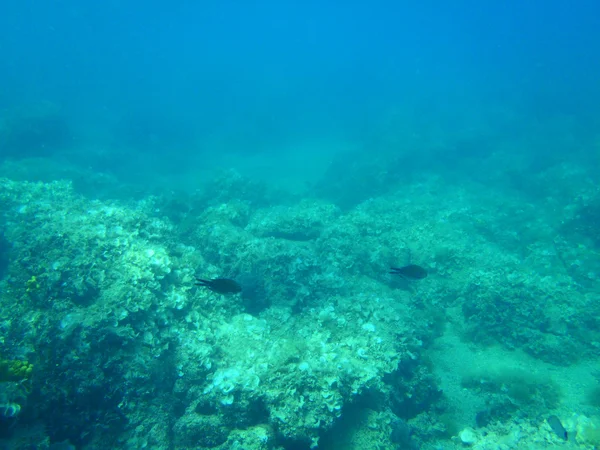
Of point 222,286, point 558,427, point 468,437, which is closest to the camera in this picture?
point 222,286

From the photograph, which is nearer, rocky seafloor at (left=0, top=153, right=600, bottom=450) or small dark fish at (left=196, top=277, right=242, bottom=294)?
small dark fish at (left=196, top=277, right=242, bottom=294)

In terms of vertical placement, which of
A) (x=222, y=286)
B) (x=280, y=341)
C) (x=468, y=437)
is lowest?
(x=468, y=437)

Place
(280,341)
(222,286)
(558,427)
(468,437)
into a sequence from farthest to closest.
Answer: (280,341) → (468,437) → (558,427) → (222,286)

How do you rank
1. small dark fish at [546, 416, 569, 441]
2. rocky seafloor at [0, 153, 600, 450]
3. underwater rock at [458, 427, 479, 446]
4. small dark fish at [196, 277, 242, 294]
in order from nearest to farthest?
small dark fish at [196, 277, 242, 294], rocky seafloor at [0, 153, 600, 450], small dark fish at [546, 416, 569, 441], underwater rock at [458, 427, 479, 446]

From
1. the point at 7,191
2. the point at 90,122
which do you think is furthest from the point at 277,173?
the point at 90,122

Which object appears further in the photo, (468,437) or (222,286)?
(468,437)

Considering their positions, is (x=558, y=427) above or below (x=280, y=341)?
below

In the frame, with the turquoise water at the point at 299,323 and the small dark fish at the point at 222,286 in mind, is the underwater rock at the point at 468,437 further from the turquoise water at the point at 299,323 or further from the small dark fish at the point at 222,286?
the small dark fish at the point at 222,286

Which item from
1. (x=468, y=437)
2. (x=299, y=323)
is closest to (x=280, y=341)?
(x=299, y=323)

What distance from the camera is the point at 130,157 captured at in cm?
2861

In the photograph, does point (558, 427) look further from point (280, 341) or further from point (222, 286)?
point (222, 286)

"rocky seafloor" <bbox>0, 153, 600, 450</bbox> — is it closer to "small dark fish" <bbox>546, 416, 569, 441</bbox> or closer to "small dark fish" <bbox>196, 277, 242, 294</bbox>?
"small dark fish" <bbox>546, 416, 569, 441</bbox>

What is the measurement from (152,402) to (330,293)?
12.9 feet

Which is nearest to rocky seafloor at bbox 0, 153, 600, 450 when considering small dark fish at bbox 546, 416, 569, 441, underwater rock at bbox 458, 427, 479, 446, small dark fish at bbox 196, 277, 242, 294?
underwater rock at bbox 458, 427, 479, 446
